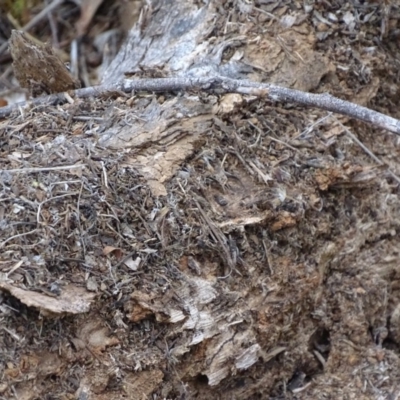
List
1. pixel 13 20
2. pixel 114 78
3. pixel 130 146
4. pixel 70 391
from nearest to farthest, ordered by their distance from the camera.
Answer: pixel 70 391 → pixel 130 146 → pixel 114 78 → pixel 13 20

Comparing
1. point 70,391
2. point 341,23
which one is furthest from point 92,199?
point 341,23

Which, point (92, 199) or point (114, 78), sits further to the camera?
point (114, 78)

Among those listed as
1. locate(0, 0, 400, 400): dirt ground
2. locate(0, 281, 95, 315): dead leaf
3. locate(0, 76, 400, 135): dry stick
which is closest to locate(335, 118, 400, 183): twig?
locate(0, 0, 400, 400): dirt ground

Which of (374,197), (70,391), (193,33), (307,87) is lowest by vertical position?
(374,197)

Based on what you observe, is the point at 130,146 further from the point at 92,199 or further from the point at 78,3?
the point at 78,3

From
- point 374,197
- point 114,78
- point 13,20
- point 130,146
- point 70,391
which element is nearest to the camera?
point 70,391

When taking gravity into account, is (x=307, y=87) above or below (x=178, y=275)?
above

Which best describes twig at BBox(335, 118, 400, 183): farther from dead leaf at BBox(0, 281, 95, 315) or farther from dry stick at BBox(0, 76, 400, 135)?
dead leaf at BBox(0, 281, 95, 315)

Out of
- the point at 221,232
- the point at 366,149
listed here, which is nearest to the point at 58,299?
the point at 221,232
